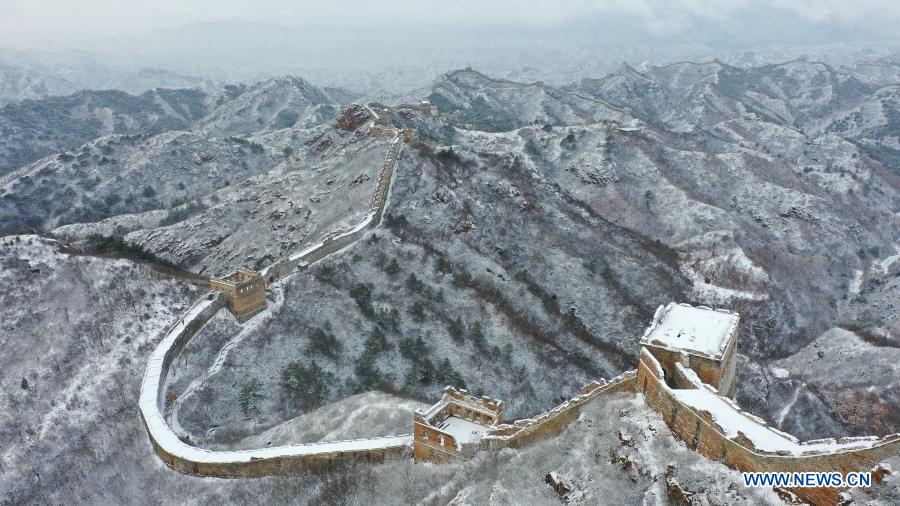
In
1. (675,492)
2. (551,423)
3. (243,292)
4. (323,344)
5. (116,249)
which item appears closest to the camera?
(675,492)

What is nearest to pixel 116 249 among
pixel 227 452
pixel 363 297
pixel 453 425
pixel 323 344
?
pixel 323 344

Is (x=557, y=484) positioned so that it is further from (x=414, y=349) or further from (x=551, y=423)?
(x=414, y=349)

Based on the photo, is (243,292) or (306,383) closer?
(306,383)

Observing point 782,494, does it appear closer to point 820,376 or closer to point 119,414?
point 119,414

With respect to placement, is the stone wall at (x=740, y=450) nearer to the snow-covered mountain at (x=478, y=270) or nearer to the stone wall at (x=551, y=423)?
the snow-covered mountain at (x=478, y=270)

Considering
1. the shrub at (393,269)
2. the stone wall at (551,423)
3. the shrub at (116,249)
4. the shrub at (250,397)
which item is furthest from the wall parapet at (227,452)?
the shrub at (393,269)

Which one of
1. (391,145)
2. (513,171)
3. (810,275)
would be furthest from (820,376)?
(391,145)
